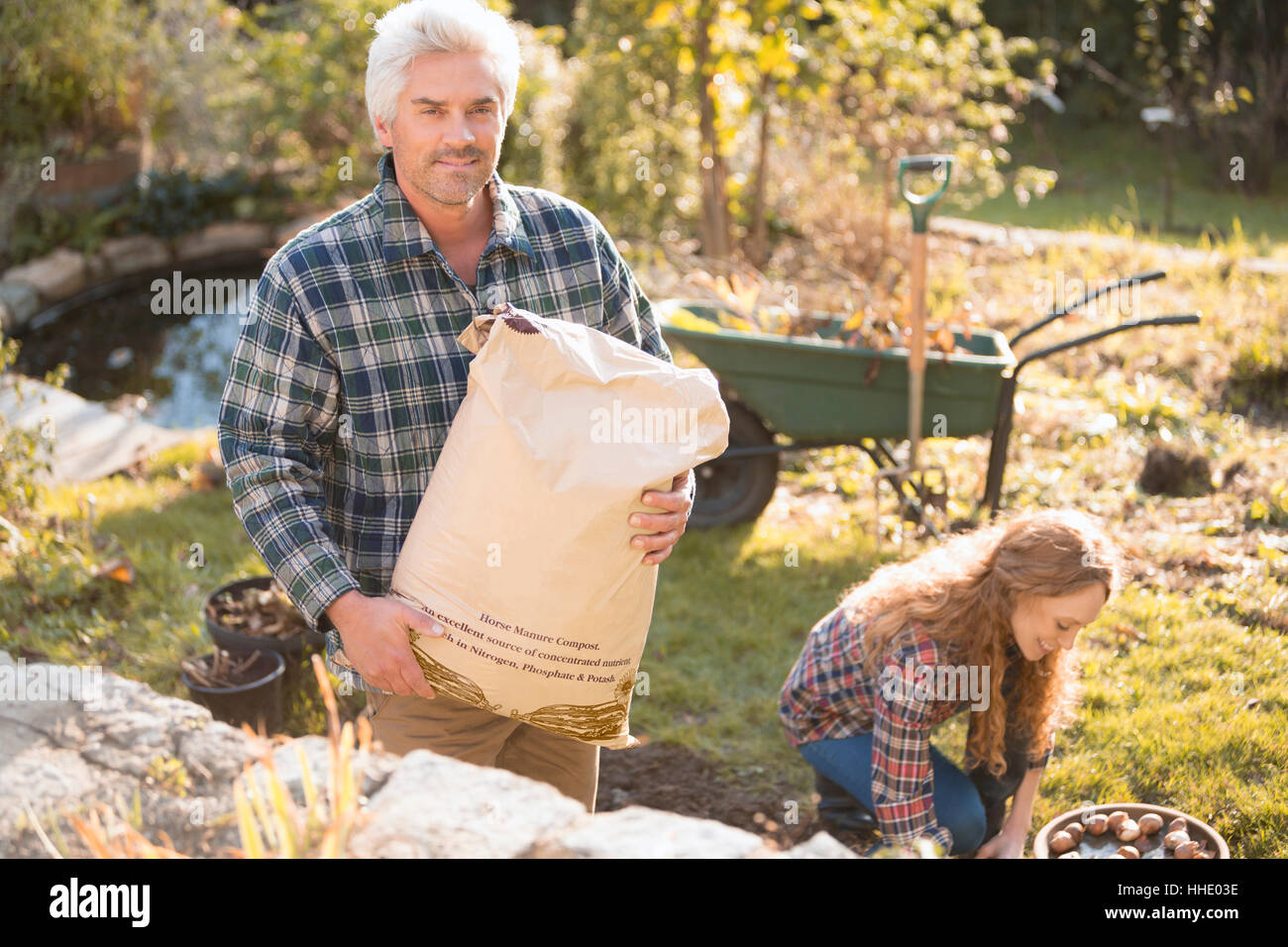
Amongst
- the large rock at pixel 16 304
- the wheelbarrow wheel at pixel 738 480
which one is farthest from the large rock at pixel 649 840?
the large rock at pixel 16 304

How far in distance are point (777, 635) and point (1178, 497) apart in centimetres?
168

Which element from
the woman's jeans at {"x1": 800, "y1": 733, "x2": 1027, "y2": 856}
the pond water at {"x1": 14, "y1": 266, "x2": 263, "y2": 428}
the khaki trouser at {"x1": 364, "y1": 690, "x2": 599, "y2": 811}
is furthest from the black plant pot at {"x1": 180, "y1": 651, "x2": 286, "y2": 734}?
the pond water at {"x1": 14, "y1": 266, "x2": 263, "y2": 428}

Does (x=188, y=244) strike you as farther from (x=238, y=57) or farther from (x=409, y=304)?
(x=409, y=304)

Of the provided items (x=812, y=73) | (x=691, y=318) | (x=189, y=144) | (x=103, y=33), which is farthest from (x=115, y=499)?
(x=189, y=144)

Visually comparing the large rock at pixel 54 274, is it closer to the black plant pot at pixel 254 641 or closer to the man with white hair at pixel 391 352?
the black plant pot at pixel 254 641

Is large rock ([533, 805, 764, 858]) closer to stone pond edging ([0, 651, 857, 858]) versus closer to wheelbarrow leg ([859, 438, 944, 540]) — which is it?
stone pond edging ([0, 651, 857, 858])

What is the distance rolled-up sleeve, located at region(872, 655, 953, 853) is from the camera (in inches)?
77.9

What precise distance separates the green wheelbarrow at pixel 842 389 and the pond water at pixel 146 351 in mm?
2983

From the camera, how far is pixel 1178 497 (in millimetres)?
3928

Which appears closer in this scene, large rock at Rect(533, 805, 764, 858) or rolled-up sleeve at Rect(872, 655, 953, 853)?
large rock at Rect(533, 805, 764, 858)

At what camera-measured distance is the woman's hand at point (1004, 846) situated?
2.11m

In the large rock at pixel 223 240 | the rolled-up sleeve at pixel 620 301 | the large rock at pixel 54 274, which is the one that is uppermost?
the large rock at pixel 223 240

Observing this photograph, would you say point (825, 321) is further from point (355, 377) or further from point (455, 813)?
point (455, 813)

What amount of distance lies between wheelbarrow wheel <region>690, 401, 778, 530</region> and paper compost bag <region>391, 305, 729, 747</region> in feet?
7.21
